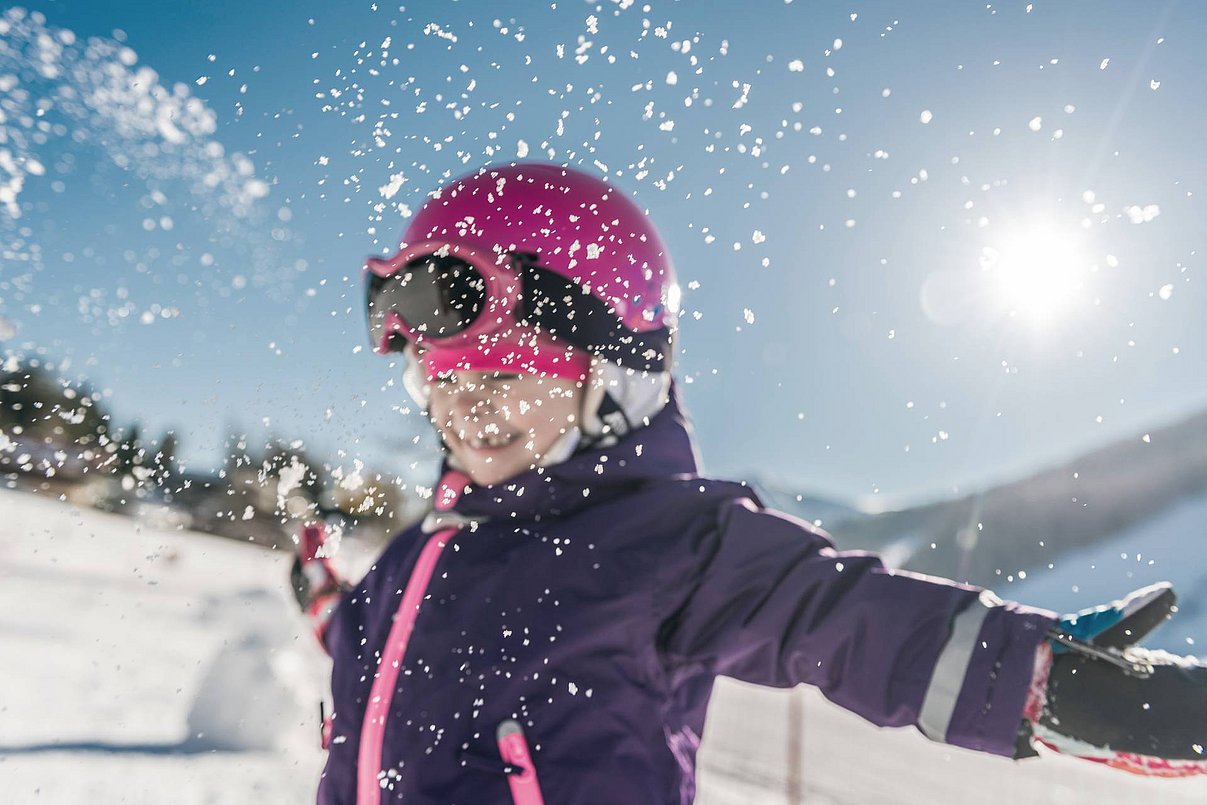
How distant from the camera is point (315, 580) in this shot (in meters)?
2.64

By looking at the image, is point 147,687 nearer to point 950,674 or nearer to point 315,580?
point 315,580

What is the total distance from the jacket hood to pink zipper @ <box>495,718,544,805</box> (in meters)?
0.53

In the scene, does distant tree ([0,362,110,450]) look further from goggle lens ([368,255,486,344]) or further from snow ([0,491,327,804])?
goggle lens ([368,255,486,344])

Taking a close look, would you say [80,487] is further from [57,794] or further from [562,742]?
[562,742]

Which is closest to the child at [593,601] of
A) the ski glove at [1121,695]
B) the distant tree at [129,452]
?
the ski glove at [1121,695]

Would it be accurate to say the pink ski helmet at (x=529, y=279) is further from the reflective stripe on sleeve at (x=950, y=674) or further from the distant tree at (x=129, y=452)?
the distant tree at (x=129, y=452)

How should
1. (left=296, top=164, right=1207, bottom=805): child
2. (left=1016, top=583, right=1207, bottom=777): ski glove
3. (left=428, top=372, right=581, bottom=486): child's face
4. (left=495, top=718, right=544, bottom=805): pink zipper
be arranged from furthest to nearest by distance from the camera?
(left=428, top=372, right=581, bottom=486): child's face, (left=495, top=718, right=544, bottom=805): pink zipper, (left=296, top=164, right=1207, bottom=805): child, (left=1016, top=583, right=1207, bottom=777): ski glove

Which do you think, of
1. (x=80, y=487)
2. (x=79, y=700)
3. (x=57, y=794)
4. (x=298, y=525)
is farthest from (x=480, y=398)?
(x=80, y=487)

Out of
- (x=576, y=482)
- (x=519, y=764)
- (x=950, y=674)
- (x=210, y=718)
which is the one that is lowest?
(x=210, y=718)

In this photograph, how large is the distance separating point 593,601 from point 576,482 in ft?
1.15

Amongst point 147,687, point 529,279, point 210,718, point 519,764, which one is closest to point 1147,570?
point 210,718

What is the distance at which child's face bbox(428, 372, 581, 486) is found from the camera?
212 cm

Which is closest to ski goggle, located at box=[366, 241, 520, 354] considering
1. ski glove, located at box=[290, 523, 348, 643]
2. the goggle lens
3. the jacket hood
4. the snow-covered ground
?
the goggle lens

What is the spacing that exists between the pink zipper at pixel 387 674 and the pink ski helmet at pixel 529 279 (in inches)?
22.7
